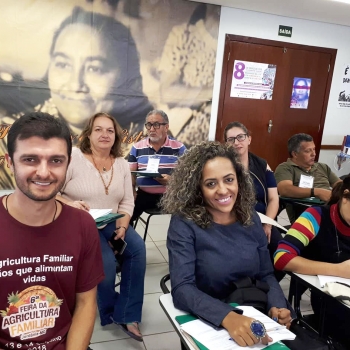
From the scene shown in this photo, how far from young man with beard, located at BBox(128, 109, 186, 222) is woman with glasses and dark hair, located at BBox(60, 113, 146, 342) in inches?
21.3

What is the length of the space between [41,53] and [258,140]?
309 centimetres

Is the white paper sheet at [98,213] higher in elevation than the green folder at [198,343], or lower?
higher

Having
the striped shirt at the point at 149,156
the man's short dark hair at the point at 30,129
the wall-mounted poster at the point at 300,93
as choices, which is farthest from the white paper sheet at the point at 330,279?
the wall-mounted poster at the point at 300,93

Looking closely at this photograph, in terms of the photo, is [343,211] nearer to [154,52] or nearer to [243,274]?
[243,274]

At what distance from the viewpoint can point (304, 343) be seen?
3.63 feet

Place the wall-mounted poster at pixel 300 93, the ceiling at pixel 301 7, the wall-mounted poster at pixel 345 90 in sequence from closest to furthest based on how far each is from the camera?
the ceiling at pixel 301 7 < the wall-mounted poster at pixel 300 93 < the wall-mounted poster at pixel 345 90

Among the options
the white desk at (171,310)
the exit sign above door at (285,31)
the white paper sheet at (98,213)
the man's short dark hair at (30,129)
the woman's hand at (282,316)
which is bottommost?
the woman's hand at (282,316)

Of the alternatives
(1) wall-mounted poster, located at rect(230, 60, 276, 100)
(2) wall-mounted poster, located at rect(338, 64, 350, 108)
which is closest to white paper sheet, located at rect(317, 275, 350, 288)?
(1) wall-mounted poster, located at rect(230, 60, 276, 100)

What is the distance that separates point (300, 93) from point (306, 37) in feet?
2.55

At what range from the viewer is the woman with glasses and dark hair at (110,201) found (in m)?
1.95

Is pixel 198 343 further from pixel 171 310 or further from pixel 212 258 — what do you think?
pixel 212 258

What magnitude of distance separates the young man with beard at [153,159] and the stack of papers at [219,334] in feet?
5.69

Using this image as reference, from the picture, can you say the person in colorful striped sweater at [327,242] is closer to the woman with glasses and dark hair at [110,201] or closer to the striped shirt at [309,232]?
the striped shirt at [309,232]

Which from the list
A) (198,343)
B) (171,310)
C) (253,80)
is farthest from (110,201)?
(253,80)
